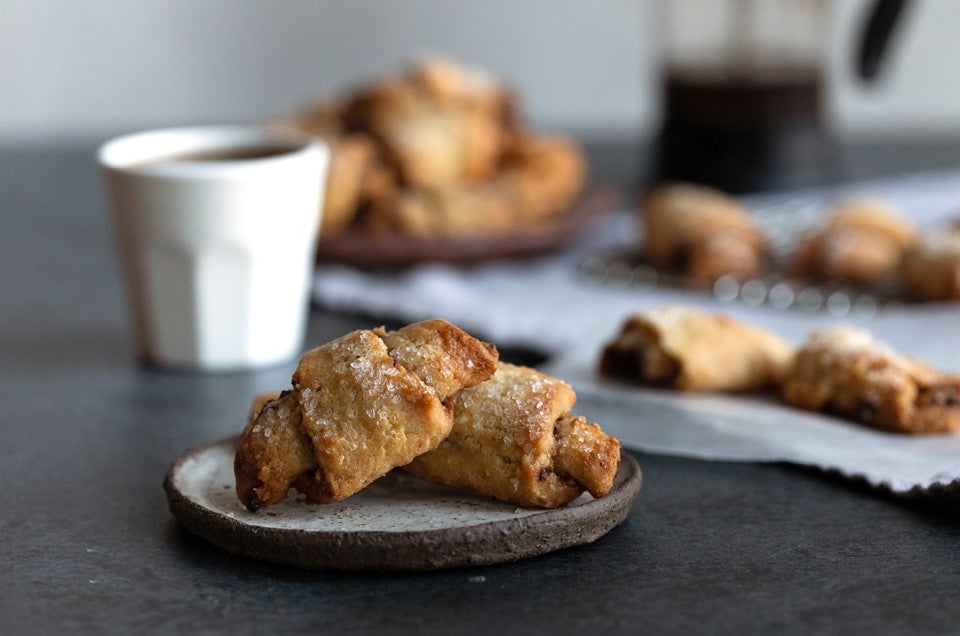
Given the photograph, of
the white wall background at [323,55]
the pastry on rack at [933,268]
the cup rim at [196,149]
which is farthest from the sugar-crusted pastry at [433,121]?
the white wall background at [323,55]

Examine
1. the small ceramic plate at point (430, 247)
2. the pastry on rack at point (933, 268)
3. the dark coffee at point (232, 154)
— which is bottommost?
the small ceramic plate at point (430, 247)

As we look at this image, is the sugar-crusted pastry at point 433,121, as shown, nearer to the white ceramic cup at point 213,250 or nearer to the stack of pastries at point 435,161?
the stack of pastries at point 435,161

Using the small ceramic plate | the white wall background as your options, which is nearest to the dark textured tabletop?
the small ceramic plate

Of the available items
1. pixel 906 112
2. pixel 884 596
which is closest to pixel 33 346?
pixel 884 596

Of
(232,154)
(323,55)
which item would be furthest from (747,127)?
(323,55)

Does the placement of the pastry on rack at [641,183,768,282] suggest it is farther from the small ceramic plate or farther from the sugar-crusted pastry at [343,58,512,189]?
the sugar-crusted pastry at [343,58,512,189]

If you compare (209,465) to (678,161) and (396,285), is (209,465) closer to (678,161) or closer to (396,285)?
(396,285)

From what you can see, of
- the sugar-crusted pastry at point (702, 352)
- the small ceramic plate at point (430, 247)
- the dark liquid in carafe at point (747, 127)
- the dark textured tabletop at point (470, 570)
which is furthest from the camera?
the dark liquid in carafe at point (747, 127)
